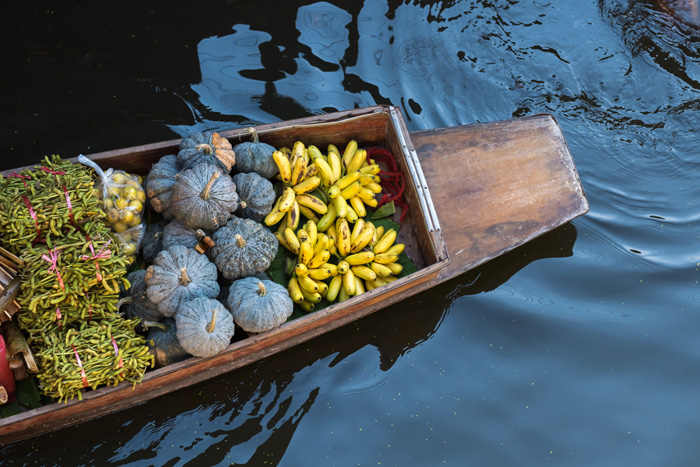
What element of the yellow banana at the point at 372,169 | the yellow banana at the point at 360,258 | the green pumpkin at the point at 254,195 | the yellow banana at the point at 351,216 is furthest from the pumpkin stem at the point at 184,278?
the yellow banana at the point at 372,169

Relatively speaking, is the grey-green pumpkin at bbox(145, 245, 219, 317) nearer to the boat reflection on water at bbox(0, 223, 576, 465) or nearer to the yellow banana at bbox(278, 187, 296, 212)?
the yellow banana at bbox(278, 187, 296, 212)

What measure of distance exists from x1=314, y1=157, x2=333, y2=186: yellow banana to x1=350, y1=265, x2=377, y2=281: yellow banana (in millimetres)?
668

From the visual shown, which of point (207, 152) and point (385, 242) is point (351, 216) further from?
point (207, 152)

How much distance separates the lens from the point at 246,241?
11.5 ft

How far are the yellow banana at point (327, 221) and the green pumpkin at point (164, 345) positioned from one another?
3.98 feet

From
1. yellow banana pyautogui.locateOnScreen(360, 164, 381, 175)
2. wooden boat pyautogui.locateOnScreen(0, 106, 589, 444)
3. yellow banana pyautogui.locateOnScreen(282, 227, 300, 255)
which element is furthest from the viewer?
yellow banana pyautogui.locateOnScreen(360, 164, 381, 175)

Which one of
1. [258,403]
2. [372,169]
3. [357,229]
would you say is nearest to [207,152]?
[357,229]

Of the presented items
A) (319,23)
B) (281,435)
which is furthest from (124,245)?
(319,23)

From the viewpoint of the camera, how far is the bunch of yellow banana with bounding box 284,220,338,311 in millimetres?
3633

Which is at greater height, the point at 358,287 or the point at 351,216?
the point at 351,216

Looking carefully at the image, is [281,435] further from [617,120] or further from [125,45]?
[617,120]

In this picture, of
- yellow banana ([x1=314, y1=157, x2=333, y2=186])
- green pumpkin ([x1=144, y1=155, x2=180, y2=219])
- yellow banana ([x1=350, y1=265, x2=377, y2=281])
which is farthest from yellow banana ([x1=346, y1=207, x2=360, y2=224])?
green pumpkin ([x1=144, y1=155, x2=180, y2=219])

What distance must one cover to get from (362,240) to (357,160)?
68cm

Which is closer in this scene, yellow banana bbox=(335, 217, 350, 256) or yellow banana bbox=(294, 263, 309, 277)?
yellow banana bbox=(294, 263, 309, 277)
